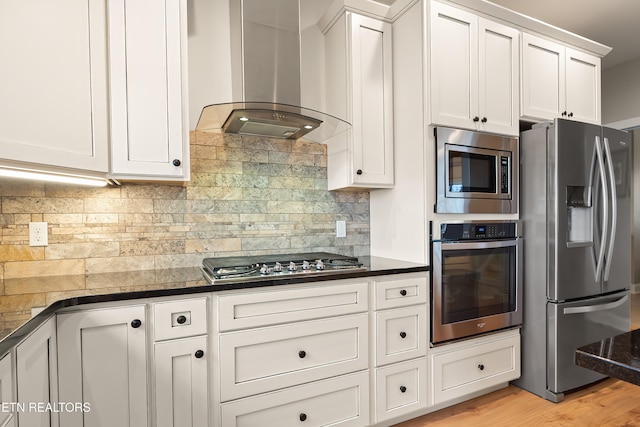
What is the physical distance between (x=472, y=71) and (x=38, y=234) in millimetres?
2643

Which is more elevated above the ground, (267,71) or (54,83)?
(267,71)

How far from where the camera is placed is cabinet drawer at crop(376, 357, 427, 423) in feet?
6.13

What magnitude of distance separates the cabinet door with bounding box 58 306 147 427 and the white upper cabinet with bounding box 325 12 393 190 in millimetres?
1439

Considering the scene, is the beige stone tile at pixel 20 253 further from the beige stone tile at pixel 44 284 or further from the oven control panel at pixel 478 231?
the oven control panel at pixel 478 231

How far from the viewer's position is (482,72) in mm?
2164

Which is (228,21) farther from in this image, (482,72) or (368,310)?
(368,310)

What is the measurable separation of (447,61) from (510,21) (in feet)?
2.11

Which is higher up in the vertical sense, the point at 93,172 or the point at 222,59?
the point at 222,59

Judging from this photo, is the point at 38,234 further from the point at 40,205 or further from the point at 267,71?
the point at 267,71

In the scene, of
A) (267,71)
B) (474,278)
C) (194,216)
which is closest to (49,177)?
(194,216)

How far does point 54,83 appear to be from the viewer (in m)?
1.33

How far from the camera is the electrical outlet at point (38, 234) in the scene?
1.68m

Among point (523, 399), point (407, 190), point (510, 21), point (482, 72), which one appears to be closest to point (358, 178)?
point (407, 190)

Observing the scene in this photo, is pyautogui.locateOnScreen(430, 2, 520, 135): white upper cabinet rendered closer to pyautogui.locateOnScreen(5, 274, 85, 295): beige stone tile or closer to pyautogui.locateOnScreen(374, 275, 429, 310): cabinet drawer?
pyautogui.locateOnScreen(374, 275, 429, 310): cabinet drawer
